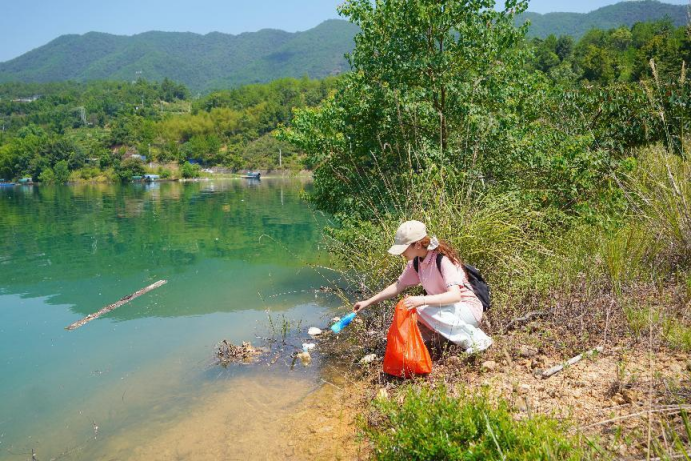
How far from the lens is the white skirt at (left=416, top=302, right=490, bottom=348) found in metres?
4.02

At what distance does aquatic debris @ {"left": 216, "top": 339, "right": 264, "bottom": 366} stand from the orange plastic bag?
2.42 m

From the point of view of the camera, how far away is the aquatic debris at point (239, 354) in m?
5.82

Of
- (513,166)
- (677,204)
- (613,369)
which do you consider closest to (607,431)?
(613,369)

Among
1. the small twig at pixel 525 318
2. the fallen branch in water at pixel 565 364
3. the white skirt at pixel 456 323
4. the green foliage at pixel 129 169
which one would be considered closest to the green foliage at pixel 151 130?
the green foliage at pixel 129 169

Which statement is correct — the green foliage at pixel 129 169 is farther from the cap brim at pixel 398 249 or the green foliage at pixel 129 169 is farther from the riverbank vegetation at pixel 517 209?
the cap brim at pixel 398 249

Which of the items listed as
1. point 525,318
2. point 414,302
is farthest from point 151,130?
point 414,302

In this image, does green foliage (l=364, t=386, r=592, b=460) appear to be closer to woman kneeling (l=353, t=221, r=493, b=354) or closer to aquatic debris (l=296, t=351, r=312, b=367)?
woman kneeling (l=353, t=221, r=493, b=354)

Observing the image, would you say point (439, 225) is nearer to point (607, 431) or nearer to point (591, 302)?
point (591, 302)

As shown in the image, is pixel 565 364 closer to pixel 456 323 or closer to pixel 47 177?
pixel 456 323

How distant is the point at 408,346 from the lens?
3.88 m

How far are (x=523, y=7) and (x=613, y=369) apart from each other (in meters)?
5.87

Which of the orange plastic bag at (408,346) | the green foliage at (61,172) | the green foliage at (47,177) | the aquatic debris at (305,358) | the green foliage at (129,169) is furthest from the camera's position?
the green foliage at (129,169)

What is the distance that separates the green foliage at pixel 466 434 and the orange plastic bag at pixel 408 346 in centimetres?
57

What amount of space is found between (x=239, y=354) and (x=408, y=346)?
2716mm
